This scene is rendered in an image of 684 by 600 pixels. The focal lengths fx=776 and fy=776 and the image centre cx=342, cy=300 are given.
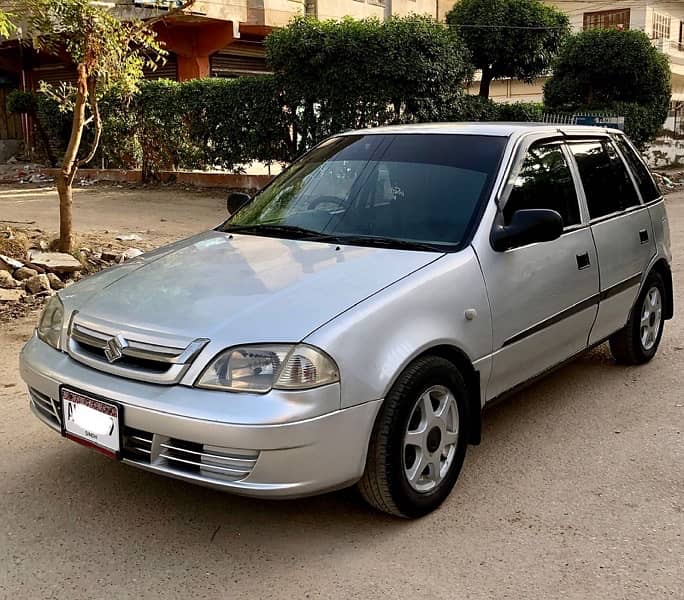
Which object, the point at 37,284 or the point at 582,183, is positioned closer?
the point at 582,183

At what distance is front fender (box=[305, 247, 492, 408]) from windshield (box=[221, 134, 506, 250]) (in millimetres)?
264

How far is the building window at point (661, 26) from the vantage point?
3738 cm

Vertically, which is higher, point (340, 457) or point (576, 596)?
point (340, 457)

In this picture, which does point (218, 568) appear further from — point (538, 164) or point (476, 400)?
point (538, 164)

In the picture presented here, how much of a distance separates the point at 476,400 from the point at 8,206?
1190cm

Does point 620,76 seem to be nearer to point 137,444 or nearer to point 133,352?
point 133,352

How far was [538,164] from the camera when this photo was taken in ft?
13.8

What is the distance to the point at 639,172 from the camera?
210 inches

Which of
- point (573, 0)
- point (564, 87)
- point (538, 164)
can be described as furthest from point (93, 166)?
point (573, 0)

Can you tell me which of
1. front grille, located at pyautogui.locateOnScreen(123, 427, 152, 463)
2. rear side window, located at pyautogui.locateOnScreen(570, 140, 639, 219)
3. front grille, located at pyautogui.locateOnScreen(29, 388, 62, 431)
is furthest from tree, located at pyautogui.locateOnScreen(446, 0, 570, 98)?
front grille, located at pyautogui.locateOnScreen(123, 427, 152, 463)

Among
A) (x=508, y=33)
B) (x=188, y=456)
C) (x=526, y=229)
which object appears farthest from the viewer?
(x=508, y=33)

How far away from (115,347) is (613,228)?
121 inches

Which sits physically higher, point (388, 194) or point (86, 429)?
point (388, 194)

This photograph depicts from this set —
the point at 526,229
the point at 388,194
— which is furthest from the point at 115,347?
the point at 526,229
